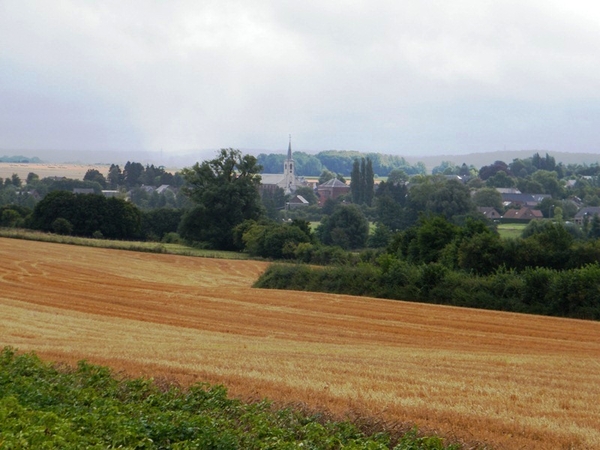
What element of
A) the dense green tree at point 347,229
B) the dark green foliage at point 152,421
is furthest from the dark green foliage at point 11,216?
the dark green foliage at point 152,421

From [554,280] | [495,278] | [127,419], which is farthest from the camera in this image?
[495,278]

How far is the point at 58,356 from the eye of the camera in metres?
13.6

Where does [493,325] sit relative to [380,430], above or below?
below

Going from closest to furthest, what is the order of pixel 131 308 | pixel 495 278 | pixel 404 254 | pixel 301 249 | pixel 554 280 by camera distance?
pixel 131 308 → pixel 554 280 → pixel 495 278 → pixel 404 254 → pixel 301 249

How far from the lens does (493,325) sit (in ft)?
82.0

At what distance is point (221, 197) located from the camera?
261 ft

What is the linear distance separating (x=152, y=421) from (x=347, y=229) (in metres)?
78.0

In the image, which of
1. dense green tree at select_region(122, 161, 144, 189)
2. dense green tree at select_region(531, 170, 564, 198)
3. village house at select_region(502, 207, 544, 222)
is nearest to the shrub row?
village house at select_region(502, 207, 544, 222)

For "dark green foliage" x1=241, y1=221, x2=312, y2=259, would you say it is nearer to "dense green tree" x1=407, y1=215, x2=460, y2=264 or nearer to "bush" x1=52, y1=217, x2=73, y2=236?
"bush" x1=52, y1=217, x2=73, y2=236

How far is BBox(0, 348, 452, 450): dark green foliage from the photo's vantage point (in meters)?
7.46

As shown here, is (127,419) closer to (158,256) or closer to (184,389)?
(184,389)

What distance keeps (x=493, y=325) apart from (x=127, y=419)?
18523 mm

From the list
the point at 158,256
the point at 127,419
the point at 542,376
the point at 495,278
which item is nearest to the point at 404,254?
the point at 495,278

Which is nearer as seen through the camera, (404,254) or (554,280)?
(554,280)
